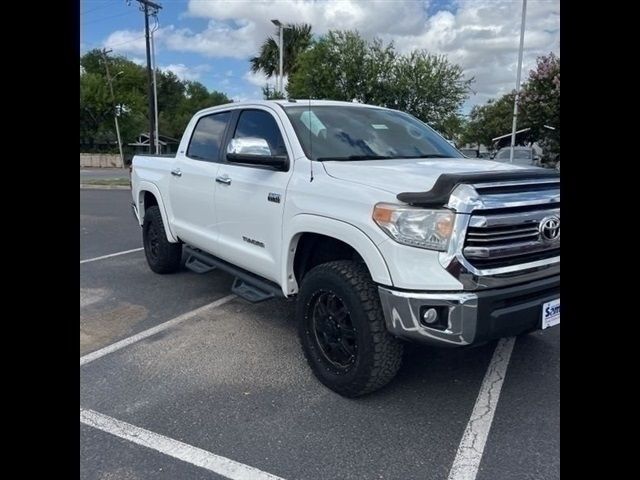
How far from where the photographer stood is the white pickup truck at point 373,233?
8.87ft

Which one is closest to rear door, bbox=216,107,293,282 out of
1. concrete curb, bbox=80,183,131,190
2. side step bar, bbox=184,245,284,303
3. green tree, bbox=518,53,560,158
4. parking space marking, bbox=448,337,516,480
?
side step bar, bbox=184,245,284,303

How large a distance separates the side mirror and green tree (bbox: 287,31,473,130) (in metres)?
19.7

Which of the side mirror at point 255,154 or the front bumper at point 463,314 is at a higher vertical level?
the side mirror at point 255,154

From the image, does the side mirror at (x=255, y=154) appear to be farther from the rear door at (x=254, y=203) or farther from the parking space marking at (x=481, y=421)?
the parking space marking at (x=481, y=421)

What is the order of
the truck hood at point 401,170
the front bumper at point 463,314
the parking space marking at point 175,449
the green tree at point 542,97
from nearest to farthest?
the parking space marking at point 175,449, the front bumper at point 463,314, the truck hood at point 401,170, the green tree at point 542,97

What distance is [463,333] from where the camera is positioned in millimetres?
2676

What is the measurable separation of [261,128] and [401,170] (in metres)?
1.51

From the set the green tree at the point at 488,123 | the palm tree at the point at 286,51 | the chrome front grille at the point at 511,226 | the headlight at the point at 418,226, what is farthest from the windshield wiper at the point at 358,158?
the green tree at the point at 488,123

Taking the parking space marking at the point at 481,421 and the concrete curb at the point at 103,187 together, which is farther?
the concrete curb at the point at 103,187

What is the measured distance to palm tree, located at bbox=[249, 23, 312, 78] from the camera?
32.4 meters

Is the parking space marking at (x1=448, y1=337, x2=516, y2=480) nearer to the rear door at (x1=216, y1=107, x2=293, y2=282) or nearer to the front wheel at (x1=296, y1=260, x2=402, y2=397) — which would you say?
the front wheel at (x1=296, y1=260, x2=402, y2=397)

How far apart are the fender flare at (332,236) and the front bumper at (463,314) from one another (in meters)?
0.12
